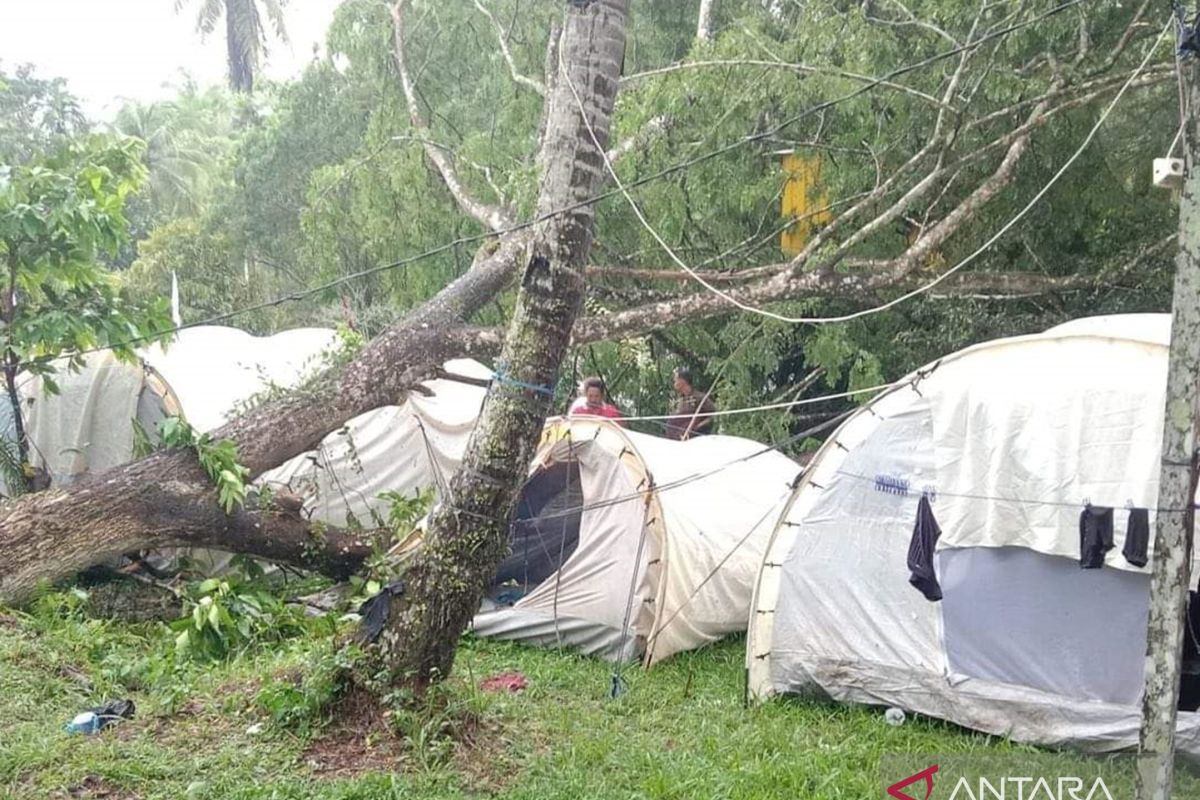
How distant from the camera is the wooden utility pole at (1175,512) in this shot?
3744 mm

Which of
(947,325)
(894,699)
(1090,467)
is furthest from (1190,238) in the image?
(947,325)

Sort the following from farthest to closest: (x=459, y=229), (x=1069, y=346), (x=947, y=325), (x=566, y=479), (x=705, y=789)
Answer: (x=459, y=229), (x=947, y=325), (x=566, y=479), (x=1069, y=346), (x=705, y=789)

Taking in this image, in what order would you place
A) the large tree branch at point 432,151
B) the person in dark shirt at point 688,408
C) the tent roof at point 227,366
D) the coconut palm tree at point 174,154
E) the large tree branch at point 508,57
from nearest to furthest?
the tent roof at point 227,366 < the person in dark shirt at point 688,408 < the large tree branch at point 432,151 < the large tree branch at point 508,57 < the coconut palm tree at point 174,154

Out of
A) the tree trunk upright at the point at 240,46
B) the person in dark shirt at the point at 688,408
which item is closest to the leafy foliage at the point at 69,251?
the person in dark shirt at the point at 688,408

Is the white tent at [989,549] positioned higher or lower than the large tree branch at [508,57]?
lower

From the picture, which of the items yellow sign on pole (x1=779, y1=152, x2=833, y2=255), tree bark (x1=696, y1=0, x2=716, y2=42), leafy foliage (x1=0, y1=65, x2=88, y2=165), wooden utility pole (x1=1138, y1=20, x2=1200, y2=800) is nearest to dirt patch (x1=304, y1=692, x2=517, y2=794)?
wooden utility pole (x1=1138, y1=20, x2=1200, y2=800)

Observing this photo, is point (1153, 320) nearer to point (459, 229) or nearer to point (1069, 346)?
point (1069, 346)

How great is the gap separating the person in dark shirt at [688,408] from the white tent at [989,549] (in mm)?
3588

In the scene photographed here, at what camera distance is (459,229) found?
12.4 m

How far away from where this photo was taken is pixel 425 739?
495cm

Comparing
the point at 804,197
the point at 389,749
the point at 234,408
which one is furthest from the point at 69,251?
the point at 804,197

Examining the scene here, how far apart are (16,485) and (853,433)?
687 cm

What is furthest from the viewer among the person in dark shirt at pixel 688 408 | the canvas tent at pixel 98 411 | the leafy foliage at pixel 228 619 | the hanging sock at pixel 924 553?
the person in dark shirt at pixel 688 408

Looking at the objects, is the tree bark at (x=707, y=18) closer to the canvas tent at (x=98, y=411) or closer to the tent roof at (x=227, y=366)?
the tent roof at (x=227, y=366)
